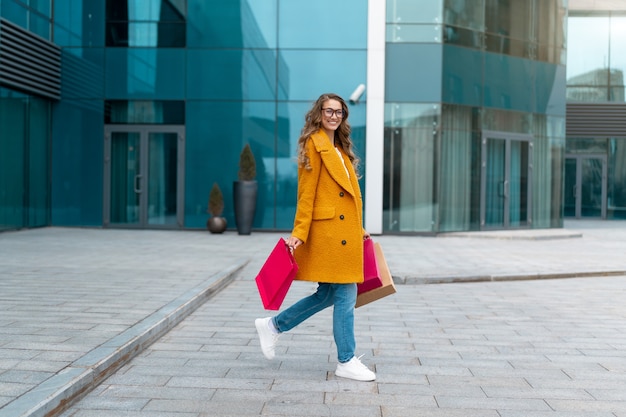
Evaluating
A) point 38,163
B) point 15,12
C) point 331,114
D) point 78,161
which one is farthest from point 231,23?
point 331,114

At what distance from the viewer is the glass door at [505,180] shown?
2000 centimetres

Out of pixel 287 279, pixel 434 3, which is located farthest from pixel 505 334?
pixel 434 3

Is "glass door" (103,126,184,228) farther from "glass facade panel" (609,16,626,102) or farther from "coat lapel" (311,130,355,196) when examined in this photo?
"glass facade panel" (609,16,626,102)

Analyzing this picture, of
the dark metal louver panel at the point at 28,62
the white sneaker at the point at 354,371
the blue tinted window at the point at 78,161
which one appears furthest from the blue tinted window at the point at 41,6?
the white sneaker at the point at 354,371

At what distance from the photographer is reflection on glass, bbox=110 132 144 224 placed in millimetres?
18969

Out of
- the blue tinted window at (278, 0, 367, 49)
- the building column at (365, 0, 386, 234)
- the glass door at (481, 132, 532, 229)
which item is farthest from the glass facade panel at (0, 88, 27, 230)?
the glass door at (481, 132, 532, 229)

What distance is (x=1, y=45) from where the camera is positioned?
15859 millimetres

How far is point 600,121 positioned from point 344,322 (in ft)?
90.4

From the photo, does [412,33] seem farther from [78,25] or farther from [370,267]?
[370,267]

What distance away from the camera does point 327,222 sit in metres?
4.86

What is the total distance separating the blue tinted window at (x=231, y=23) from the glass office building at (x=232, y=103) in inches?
1.0

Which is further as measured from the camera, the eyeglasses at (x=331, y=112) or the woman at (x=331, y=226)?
the eyeglasses at (x=331, y=112)

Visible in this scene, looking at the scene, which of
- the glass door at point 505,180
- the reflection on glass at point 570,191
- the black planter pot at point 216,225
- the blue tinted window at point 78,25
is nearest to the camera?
the black planter pot at point 216,225

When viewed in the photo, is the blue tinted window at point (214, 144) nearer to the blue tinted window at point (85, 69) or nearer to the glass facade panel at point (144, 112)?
the glass facade panel at point (144, 112)
